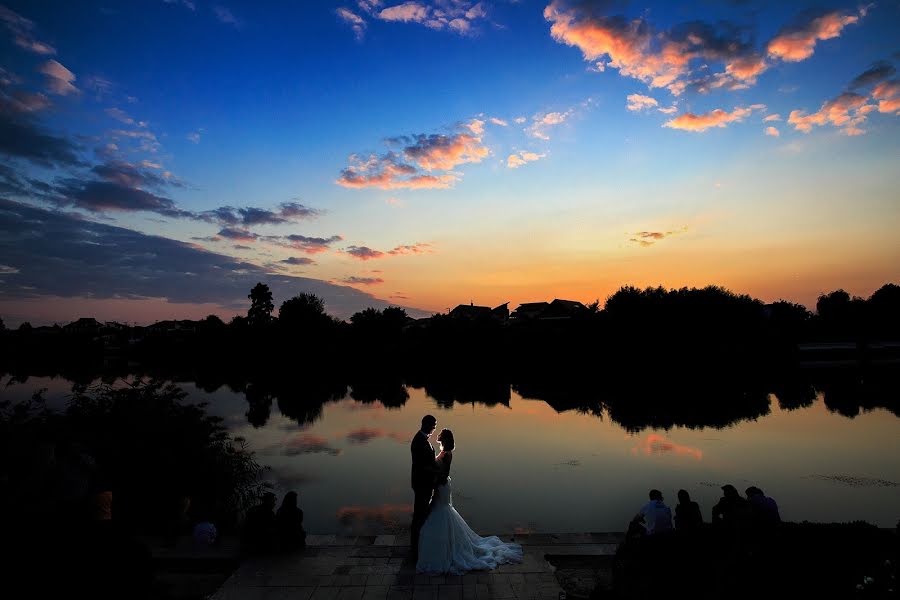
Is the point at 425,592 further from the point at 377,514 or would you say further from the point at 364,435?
the point at 364,435

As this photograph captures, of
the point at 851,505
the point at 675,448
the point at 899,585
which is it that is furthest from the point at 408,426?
the point at 899,585

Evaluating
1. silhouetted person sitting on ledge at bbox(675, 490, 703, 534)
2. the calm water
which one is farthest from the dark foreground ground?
the calm water

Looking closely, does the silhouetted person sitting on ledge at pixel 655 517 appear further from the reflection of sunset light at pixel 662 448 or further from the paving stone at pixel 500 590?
the reflection of sunset light at pixel 662 448

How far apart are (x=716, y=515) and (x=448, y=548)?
16.7 feet

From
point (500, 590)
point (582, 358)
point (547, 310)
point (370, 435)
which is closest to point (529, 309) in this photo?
point (547, 310)

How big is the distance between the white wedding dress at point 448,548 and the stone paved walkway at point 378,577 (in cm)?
16

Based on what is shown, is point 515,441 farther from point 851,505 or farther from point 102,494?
A: point 102,494

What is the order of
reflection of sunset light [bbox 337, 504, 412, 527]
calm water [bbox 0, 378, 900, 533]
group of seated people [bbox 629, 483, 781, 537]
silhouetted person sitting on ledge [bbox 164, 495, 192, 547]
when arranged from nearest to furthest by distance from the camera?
1. group of seated people [bbox 629, 483, 781, 537]
2. silhouetted person sitting on ledge [bbox 164, 495, 192, 547]
3. reflection of sunset light [bbox 337, 504, 412, 527]
4. calm water [bbox 0, 378, 900, 533]

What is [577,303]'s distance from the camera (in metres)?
107

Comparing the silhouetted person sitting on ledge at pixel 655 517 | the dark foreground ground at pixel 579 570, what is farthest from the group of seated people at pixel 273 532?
the silhouetted person sitting on ledge at pixel 655 517

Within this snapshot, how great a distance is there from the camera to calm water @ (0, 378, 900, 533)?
1471cm

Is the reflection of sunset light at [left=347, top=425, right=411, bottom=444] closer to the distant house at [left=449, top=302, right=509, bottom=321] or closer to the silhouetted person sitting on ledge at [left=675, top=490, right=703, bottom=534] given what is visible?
the silhouetted person sitting on ledge at [left=675, top=490, right=703, bottom=534]

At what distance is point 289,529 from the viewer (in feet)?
28.5

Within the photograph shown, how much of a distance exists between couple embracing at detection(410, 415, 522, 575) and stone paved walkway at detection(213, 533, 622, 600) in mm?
195
